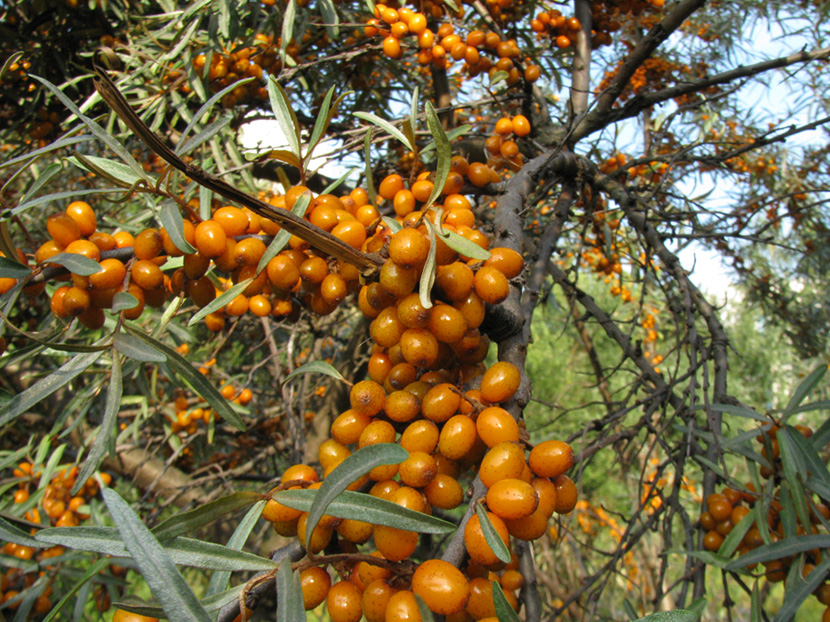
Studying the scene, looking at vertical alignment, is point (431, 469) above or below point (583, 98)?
below

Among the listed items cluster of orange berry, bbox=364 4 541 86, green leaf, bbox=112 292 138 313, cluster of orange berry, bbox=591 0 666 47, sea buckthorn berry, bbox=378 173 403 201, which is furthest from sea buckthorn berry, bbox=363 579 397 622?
cluster of orange berry, bbox=591 0 666 47

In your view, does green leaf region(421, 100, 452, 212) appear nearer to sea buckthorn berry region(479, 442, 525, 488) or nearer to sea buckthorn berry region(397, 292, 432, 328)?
sea buckthorn berry region(397, 292, 432, 328)

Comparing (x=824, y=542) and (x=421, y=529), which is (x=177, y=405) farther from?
(x=824, y=542)

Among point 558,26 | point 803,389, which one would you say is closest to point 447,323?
point 803,389

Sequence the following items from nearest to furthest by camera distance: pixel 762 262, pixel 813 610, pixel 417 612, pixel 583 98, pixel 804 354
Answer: pixel 417 612
pixel 583 98
pixel 804 354
pixel 762 262
pixel 813 610

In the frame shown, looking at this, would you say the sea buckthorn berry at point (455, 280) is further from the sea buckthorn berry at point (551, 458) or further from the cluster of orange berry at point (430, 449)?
the sea buckthorn berry at point (551, 458)

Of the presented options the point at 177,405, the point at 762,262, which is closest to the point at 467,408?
the point at 177,405

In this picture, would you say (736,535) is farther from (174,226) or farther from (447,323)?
(174,226)

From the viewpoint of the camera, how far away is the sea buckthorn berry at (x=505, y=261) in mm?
632

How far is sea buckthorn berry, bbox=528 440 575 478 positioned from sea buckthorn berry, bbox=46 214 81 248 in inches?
26.8

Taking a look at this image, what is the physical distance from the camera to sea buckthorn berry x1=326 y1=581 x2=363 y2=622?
0.48m

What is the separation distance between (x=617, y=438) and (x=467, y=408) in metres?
0.50

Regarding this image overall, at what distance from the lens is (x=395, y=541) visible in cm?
47

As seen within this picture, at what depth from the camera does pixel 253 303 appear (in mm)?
881
